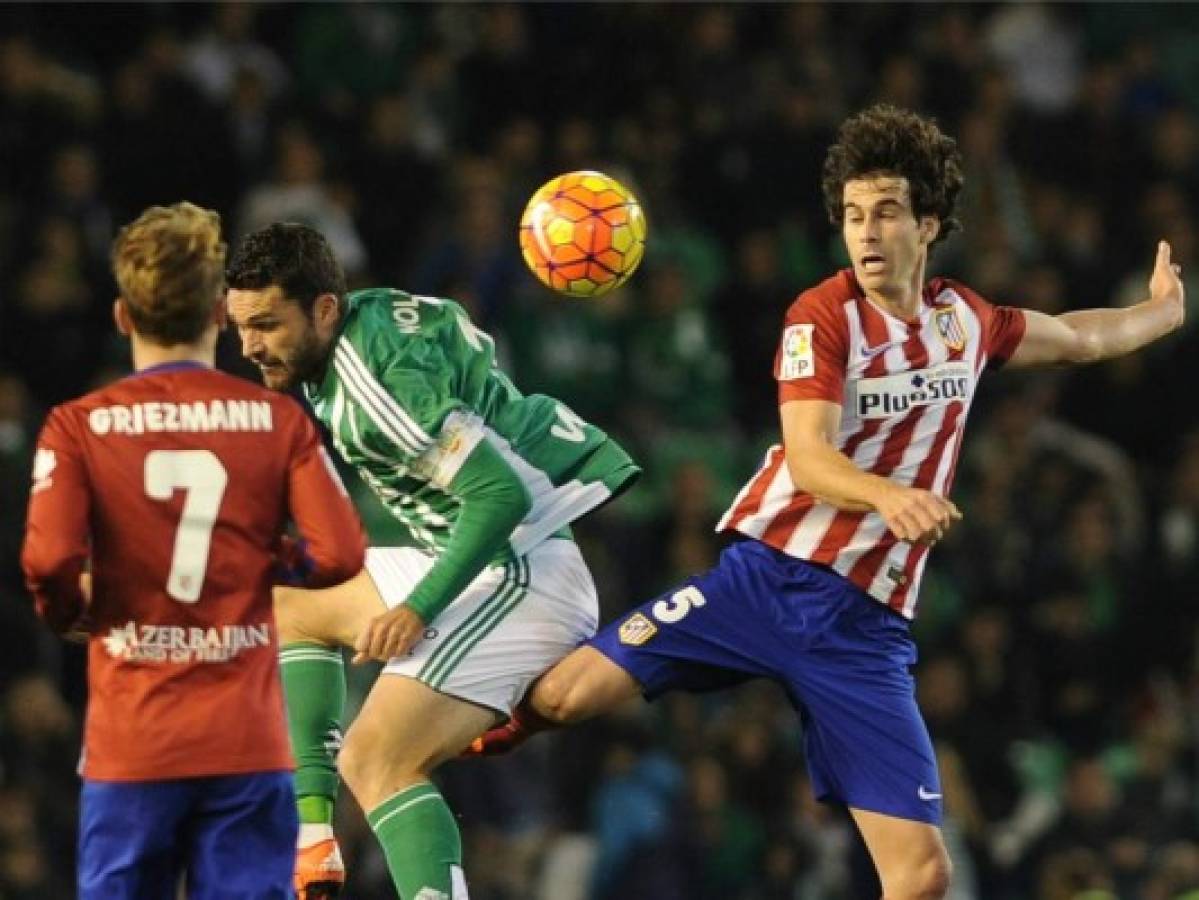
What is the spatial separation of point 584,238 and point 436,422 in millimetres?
1295

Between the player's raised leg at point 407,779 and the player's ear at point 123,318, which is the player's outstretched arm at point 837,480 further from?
the player's ear at point 123,318

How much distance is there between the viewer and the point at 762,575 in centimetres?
707

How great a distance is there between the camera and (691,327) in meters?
13.2

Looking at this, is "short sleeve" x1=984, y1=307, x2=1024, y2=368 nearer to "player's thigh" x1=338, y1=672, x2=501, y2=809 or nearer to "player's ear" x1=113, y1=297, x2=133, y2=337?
"player's thigh" x1=338, y1=672, x2=501, y2=809

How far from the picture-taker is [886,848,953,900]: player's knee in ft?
22.5

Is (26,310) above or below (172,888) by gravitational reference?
above

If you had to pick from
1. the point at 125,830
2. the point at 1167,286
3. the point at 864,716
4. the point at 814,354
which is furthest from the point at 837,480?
the point at 125,830

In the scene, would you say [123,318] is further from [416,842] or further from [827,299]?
[827,299]

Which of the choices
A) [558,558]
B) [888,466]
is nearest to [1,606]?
[558,558]

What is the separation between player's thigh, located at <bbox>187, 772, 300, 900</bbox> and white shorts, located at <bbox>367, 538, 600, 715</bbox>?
1.24 m

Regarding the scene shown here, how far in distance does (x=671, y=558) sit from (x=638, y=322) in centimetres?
144

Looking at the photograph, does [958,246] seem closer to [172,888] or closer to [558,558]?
[558,558]

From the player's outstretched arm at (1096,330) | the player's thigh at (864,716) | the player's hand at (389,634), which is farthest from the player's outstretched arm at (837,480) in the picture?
the player's hand at (389,634)

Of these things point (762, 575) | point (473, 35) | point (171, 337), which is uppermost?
point (473, 35)
